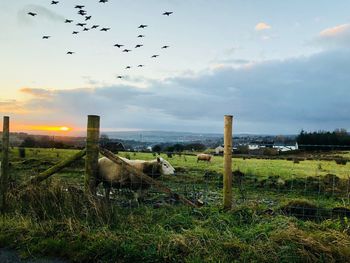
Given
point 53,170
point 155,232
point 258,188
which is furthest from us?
point 258,188

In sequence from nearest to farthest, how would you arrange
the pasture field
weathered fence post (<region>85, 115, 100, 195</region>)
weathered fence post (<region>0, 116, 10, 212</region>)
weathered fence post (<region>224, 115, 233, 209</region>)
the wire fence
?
the pasture field
weathered fence post (<region>224, 115, 233, 209</region>)
weathered fence post (<region>85, 115, 100, 195</region>)
weathered fence post (<region>0, 116, 10, 212</region>)
the wire fence

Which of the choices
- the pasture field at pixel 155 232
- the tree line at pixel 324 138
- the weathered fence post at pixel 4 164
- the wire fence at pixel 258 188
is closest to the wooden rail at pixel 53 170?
the pasture field at pixel 155 232

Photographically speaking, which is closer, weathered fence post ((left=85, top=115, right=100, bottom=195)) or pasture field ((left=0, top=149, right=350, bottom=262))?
pasture field ((left=0, top=149, right=350, bottom=262))

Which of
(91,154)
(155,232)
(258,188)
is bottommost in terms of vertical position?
(258,188)

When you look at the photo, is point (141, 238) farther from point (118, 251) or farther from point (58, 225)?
point (58, 225)

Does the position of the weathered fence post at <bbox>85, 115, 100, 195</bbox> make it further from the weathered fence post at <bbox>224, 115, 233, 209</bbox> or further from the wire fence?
the weathered fence post at <bbox>224, 115, 233, 209</bbox>

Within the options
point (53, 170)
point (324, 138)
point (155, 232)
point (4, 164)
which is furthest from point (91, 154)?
point (324, 138)

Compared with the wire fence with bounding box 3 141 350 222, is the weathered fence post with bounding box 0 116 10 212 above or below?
above

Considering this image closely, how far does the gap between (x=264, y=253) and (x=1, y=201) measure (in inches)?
238

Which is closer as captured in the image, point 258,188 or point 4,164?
point 4,164

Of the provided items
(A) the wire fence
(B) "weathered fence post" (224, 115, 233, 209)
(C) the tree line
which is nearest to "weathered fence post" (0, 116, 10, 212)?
(A) the wire fence

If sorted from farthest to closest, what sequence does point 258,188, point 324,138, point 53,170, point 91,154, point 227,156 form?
point 324,138, point 258,188, point 53,170, point 91,154, point 227,156

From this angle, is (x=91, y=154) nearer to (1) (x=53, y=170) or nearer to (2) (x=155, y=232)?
(1) (x=53, y=170)

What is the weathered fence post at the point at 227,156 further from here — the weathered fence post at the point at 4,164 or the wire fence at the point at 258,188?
the weathered fence post at the point at 4,164
